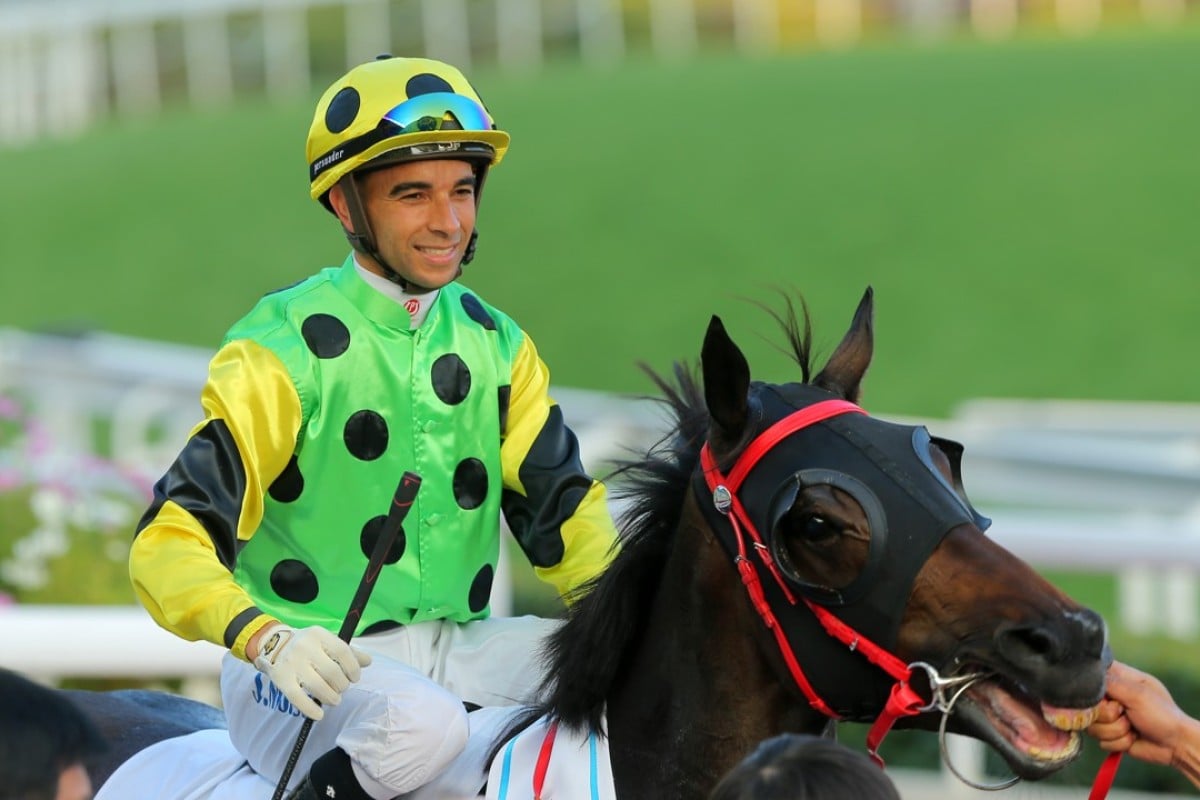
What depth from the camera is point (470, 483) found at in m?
3.08

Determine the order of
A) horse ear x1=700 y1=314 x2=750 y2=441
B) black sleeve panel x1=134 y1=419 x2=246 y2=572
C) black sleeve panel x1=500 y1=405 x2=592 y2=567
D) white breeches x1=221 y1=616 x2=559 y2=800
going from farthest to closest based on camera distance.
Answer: black sleeve panel x1=500 y1=405 x2=592 y2=567 → black sleeve panel x1=134 y1=419 x2=246 y2=572 → white breeches x1=221 y1=616 x2=559 y2=800 → horse ear x1=700 y1=314 x2=750 y2=441

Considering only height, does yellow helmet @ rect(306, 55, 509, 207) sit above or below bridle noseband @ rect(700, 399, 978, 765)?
above

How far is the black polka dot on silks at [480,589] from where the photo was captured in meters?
3.09

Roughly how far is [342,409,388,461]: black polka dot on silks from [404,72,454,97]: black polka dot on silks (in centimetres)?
54

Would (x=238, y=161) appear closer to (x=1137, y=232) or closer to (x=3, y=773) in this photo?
(x=1137, y=232)

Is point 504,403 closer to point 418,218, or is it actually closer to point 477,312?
point 477,312

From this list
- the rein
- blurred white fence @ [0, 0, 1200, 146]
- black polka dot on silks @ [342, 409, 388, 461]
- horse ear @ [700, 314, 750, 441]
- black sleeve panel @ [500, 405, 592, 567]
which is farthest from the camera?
blurred white fence @ [0, 0, 1200, 146]

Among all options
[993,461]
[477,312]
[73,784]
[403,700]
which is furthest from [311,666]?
[993,461]

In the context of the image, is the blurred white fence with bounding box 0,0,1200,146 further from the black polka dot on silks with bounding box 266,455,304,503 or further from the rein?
the rein

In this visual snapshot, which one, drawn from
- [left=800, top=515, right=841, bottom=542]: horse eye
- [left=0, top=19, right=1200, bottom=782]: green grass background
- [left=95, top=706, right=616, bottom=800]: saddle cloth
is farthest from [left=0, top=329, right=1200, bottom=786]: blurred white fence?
[left=0, top=19, right=1200, bottom=782]: green grass background

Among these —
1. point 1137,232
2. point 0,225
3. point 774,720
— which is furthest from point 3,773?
point 0,225

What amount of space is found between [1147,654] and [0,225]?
17713 millimetres

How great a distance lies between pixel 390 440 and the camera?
2973mm

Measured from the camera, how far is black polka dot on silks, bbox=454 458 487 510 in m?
3.05
